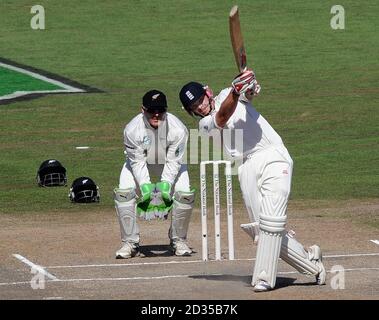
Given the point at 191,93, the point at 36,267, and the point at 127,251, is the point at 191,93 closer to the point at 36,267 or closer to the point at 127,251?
the point at 127,251

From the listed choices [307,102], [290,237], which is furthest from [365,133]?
[290,237]

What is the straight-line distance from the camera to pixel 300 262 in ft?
41.1

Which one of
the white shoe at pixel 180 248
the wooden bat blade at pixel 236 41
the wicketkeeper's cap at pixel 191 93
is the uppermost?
the wooden bat blade at pixel 236 41

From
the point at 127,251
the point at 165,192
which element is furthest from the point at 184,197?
the point at 127,251

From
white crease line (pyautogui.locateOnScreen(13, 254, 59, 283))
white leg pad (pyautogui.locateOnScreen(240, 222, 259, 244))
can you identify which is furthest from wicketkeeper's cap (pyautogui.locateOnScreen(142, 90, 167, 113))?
white leg pad (pyautogui.locateOnScreen(240, 222, 259, 244))

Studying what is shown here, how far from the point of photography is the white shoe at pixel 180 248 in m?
14.8

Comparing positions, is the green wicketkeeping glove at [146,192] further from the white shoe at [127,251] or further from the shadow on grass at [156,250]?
the shadow on grass at [156,250]

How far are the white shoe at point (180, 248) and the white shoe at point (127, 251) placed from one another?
45 centimetres

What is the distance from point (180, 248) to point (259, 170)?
270 cm

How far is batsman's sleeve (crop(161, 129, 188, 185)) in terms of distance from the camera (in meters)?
14.9

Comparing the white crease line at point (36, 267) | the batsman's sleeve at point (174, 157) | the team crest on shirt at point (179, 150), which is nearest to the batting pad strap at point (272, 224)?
the white crease line at point (36, 267)

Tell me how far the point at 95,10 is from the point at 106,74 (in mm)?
A: 8524

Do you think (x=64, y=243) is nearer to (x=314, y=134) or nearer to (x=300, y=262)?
(x=300, y=262)

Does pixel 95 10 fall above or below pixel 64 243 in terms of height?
above
